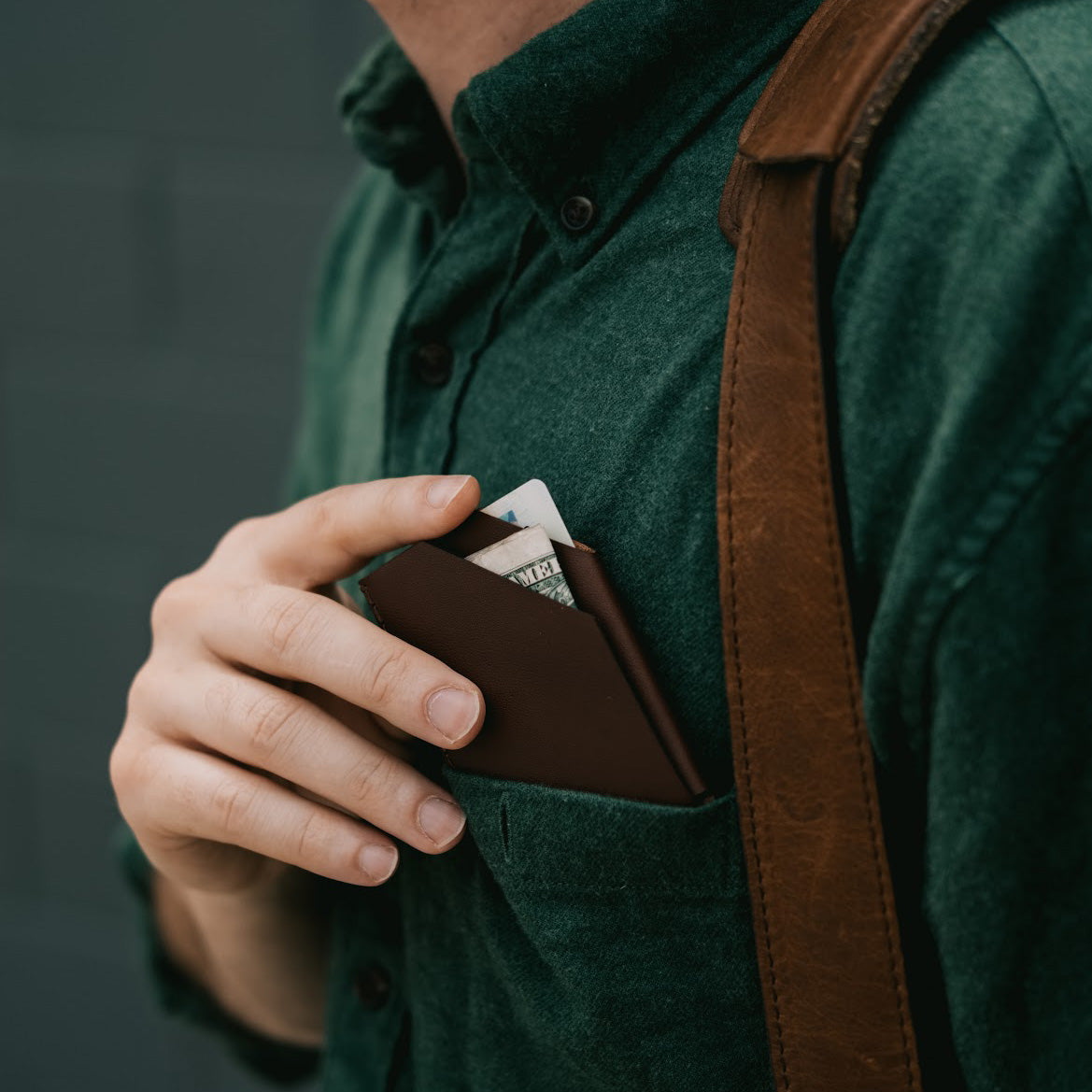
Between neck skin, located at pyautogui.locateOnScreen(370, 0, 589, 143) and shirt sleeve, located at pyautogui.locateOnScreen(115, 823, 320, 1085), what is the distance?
775 millimetres

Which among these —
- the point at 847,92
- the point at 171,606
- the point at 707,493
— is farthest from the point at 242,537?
the point at 847,92

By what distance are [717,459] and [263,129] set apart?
1.43m

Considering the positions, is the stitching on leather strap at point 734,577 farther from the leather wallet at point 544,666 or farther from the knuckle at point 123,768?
the knuckle at point 123,768

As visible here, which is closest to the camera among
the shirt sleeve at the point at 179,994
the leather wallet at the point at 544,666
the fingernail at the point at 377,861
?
the leather wallet at the point at 544,666

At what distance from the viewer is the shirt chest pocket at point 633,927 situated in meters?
0.63

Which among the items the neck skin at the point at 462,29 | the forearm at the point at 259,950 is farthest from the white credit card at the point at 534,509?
the forearm at the point at 259,950

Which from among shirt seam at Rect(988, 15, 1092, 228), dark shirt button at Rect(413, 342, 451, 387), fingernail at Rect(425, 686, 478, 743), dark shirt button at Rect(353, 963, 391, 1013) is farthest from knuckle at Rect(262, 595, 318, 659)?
shirt seam at Rect(988, 15, 1092, 228)

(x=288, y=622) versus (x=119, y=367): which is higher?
(x=288, y=622)

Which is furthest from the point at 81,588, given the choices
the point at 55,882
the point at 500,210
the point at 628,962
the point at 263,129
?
the point at 628,962

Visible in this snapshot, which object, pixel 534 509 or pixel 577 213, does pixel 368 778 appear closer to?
pixel 534 509

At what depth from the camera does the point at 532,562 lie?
0.66 m

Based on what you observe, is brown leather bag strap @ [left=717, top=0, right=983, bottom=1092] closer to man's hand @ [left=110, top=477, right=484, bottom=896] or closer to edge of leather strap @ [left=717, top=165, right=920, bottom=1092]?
edge of leather strap @ [left=717, top=165, right=920, bottom=1092]

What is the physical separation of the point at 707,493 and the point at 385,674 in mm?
219

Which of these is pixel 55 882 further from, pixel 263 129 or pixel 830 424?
pixel 830 424
